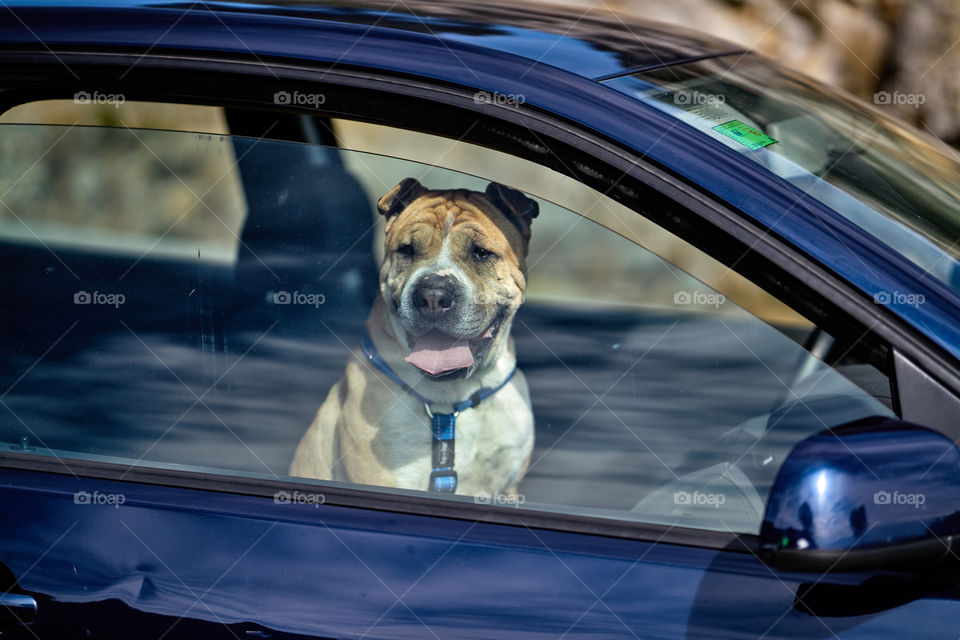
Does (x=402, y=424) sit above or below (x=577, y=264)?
below

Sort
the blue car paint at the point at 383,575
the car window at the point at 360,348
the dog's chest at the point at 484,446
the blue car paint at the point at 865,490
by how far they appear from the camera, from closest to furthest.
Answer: the blue car paint at the point at 865,490, the blue car paint at the point at 383,575, the car window at the point at 360,348, the dog's chest at the point at 484,446

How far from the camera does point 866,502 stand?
108 cm

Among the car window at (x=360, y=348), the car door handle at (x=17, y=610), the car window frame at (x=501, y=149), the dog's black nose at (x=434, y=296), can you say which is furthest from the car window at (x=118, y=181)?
the car door handle at (x=17, y=610)

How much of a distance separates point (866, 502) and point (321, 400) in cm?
115

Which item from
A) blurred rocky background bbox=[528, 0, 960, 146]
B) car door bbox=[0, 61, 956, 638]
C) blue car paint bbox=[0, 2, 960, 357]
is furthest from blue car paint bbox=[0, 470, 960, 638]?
blurred rocky background bbox=[528, 0, 960, 146]

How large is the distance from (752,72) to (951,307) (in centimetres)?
78

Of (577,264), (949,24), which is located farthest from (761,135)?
(949,24)

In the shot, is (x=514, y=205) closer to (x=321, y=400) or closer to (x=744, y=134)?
(x=744, y=134)

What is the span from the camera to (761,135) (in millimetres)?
1496

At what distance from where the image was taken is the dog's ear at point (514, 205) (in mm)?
1705

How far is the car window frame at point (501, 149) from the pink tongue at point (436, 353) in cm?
55

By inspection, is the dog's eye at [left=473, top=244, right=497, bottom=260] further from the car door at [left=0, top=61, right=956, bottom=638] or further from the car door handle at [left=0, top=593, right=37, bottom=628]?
the car door handle at [left=0, top=593, right=37, bottom=628]

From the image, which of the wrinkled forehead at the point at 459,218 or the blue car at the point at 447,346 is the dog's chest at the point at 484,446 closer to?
the blue car at the point at 447,346

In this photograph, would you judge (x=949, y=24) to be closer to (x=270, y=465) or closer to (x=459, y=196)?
(x=459, y=196)
